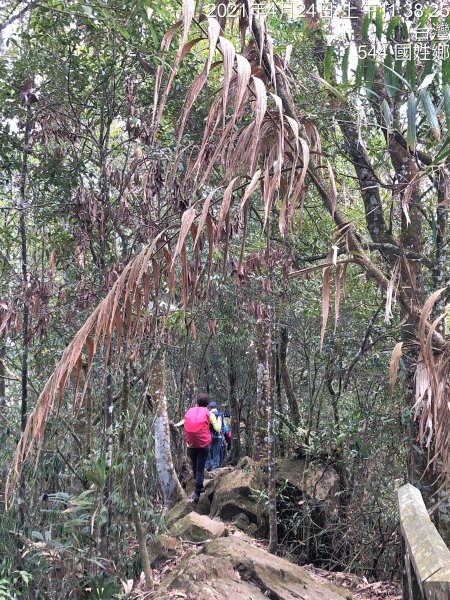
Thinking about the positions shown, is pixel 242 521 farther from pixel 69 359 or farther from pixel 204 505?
pixel 69 359

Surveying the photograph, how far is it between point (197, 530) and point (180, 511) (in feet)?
6.37

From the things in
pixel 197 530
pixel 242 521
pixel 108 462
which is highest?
pixel 108 462

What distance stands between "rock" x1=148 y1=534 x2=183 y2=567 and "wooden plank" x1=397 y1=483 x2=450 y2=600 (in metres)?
4.81

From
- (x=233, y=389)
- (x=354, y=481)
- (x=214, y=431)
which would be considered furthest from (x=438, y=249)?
(x=233, y=389)

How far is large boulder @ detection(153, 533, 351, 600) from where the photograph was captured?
4098mm

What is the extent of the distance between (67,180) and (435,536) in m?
4.36

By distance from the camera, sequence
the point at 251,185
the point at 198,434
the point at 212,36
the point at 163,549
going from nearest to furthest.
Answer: the point at 212,36
the point at 251,185
the point at 163,549
the point at 198,434

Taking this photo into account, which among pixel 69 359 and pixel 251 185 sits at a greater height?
pixel 251 185

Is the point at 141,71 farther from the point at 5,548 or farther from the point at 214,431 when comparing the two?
the point at 214,431

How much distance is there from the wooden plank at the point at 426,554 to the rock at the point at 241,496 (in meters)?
6.68

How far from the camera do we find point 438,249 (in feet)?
14.7

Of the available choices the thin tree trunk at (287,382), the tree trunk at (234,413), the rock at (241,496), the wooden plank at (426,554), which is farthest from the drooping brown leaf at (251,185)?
the tree trunk at (234,413)

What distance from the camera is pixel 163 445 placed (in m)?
8.35

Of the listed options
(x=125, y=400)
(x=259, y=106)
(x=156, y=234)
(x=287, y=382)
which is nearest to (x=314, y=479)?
(x=287, y=382)
